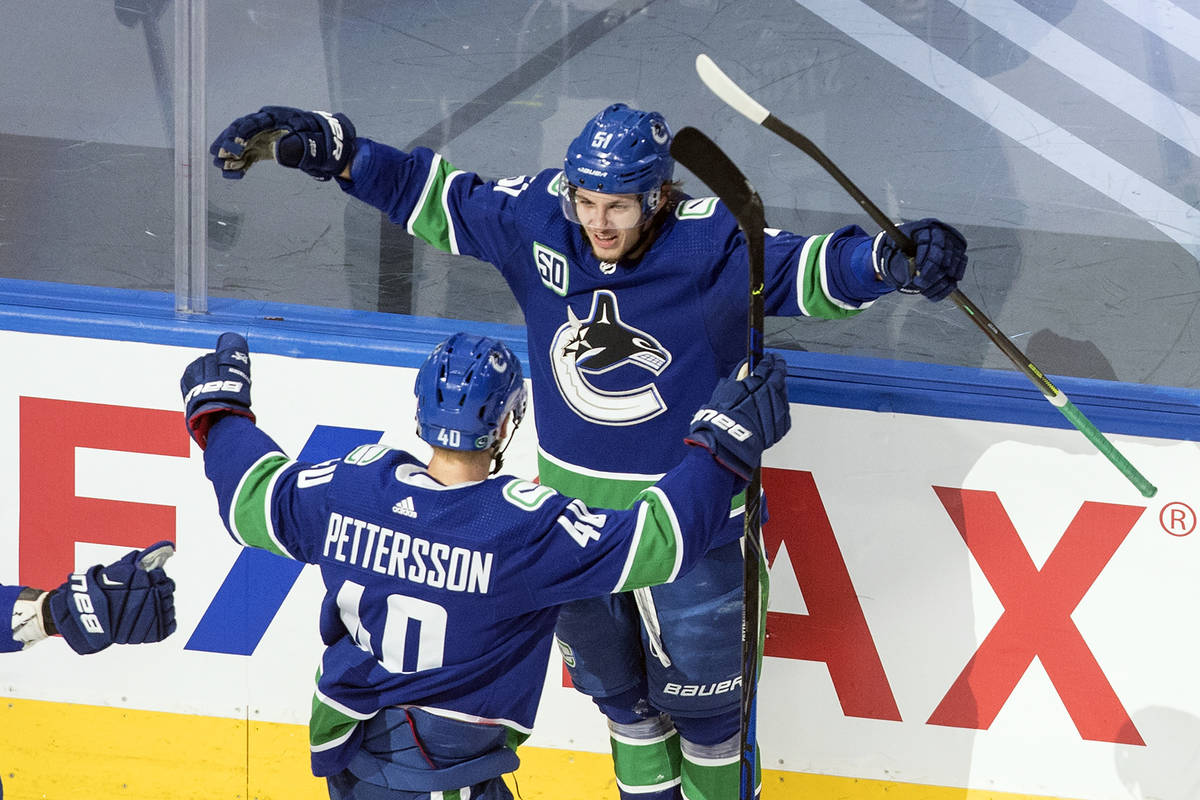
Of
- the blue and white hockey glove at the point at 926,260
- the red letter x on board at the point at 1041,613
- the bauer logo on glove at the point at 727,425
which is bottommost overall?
the red letter x on board at the point at 1041,613

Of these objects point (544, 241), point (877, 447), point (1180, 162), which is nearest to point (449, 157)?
point (544, 241)

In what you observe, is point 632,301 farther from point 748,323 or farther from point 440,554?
point 440,554

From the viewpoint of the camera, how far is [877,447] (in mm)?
2809

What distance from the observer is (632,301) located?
94.9 inches

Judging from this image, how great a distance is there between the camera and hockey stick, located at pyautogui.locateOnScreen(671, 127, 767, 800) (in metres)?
2.10

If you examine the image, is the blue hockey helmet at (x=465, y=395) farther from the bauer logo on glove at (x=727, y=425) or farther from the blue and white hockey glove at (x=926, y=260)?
the blue and white hockey glove at (x=926, y=260)

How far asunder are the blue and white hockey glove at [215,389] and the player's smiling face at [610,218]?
0.63m

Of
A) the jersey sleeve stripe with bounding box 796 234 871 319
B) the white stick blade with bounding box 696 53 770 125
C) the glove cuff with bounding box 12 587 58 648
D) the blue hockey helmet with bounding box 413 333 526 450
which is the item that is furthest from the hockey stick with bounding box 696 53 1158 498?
the glove cuff with bounding box 12 587 58 648

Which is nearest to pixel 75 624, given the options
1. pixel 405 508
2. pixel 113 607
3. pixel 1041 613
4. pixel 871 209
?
pixel 113 607

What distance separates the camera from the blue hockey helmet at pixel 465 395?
203cm

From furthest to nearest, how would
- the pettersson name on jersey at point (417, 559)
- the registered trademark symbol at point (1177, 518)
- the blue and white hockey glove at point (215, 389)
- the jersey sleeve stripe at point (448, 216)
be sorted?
the registered trademark symbol at point (1177, 518) < the jersey sleeve stripe at point (448, 216) < the blue and white hockey glove at point (215, 389) < the pettersson name on jersey at point (417, 559)

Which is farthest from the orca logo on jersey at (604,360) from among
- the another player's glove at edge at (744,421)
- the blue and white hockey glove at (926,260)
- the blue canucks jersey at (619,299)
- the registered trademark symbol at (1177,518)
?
the registered trademark symbol at (1177,518)

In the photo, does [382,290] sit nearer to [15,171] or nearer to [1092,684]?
[15,171]

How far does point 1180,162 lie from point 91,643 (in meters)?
2.28
